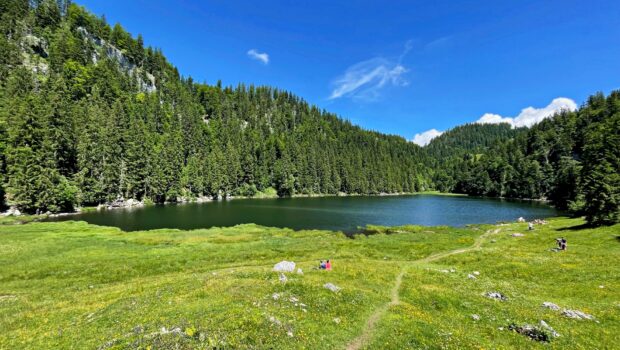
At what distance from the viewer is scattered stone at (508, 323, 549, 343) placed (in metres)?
17.5

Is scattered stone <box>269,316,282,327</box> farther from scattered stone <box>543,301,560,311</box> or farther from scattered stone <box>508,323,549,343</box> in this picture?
scattered stone <box>543,301,560,311</box>

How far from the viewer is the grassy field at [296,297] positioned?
16.7 metres

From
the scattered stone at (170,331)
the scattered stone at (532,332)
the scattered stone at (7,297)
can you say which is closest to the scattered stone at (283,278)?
the scattered stone at (170,331)

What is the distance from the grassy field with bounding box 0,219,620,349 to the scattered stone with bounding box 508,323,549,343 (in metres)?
0.41

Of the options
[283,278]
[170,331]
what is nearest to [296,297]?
[283,278]

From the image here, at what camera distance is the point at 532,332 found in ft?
58.9

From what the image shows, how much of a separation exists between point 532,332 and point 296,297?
15.4m

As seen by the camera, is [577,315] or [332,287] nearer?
[577,315]

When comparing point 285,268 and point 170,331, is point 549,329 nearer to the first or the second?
point 285,268

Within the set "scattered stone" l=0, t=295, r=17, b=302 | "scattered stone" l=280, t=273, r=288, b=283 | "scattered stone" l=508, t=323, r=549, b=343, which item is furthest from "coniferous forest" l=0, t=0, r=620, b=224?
"scattered stone" l=0, t=295, r=17, b=302

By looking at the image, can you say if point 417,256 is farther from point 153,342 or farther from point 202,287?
point 153,342

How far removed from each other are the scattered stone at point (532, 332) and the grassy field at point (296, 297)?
1.33ft

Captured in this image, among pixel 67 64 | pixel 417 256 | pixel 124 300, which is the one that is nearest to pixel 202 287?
pixel 124 300

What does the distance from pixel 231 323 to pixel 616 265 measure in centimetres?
4089
